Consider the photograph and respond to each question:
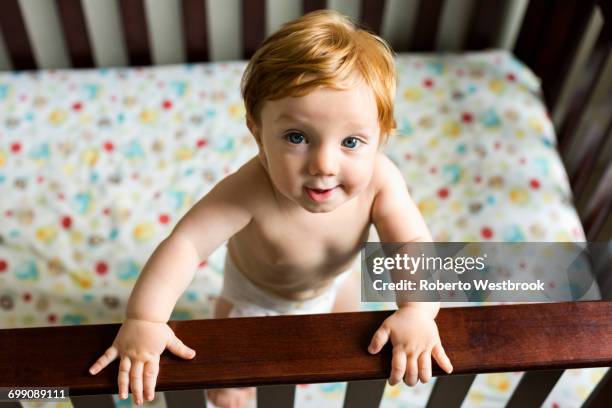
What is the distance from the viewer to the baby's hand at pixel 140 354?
2.09ft

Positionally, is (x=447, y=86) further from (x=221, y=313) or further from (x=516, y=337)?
(x=516, y=337)

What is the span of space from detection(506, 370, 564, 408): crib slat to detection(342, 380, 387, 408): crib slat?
154mm

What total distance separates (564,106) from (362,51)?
0.89 metres

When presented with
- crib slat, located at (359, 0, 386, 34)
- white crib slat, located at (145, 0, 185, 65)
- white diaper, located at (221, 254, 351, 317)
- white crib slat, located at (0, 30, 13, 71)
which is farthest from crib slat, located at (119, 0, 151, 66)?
white diaper, located at (221, 254, 351, 317)

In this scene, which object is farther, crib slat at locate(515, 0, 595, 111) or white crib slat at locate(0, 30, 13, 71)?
white crib slat at locate(0, 30, 13, 71)

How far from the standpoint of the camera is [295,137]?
624 mm

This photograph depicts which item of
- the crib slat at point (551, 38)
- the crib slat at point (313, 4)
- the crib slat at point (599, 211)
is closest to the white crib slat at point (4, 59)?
the crib slat at point (313, 4)

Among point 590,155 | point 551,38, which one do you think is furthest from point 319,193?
point 551,38

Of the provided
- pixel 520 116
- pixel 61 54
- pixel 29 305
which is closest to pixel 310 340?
pixel 29 305

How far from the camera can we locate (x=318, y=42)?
60 centimetres

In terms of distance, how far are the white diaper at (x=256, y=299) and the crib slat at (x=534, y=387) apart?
0.97 feet

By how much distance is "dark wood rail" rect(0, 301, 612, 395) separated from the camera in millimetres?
629

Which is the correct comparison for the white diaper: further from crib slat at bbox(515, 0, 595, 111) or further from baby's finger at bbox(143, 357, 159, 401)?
crib slat at bbox(515, 0, 595, 111)

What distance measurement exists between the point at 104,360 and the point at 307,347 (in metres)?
0.19
